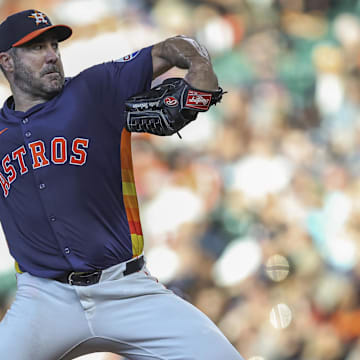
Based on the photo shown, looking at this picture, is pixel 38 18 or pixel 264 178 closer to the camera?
pixel 38 18

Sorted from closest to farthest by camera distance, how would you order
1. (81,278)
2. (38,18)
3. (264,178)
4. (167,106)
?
(167,106) < (81,278) < (38,18) < (264,178)

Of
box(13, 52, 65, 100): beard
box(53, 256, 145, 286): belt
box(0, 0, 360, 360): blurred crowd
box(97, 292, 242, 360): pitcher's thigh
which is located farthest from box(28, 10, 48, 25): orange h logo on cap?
box(0, 0, 360, 360): blurred crowd

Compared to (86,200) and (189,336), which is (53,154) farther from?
(189,336)

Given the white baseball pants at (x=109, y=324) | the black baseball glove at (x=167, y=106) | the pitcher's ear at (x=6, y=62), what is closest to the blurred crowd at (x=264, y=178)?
the pitcher's ear at (x=6, y=62)

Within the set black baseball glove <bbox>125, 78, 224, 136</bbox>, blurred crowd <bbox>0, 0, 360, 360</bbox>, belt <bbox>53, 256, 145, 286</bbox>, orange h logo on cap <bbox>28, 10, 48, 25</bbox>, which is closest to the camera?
black baseball glove <bbox>125, 78, 224, 136</bbox>

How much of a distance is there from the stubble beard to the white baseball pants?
60 centimetres

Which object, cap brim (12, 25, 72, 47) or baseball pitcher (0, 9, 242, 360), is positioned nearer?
baseball pitcher (0, 9, 242, 360)

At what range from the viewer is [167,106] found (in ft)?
6.70

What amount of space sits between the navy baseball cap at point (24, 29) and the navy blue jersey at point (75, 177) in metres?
0.19

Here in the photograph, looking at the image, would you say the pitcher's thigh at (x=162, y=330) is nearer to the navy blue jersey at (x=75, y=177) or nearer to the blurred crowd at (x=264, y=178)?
the navy blue jersey at (x=75, y=177)

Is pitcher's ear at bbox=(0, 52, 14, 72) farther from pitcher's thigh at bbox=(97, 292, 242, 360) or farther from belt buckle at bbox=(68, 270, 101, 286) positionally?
pitcher's thigh at bbox=(97, 292, 242, 360)

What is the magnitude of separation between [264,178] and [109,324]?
2.85 metres

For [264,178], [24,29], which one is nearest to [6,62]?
[24,29]

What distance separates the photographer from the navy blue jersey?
2.17m
